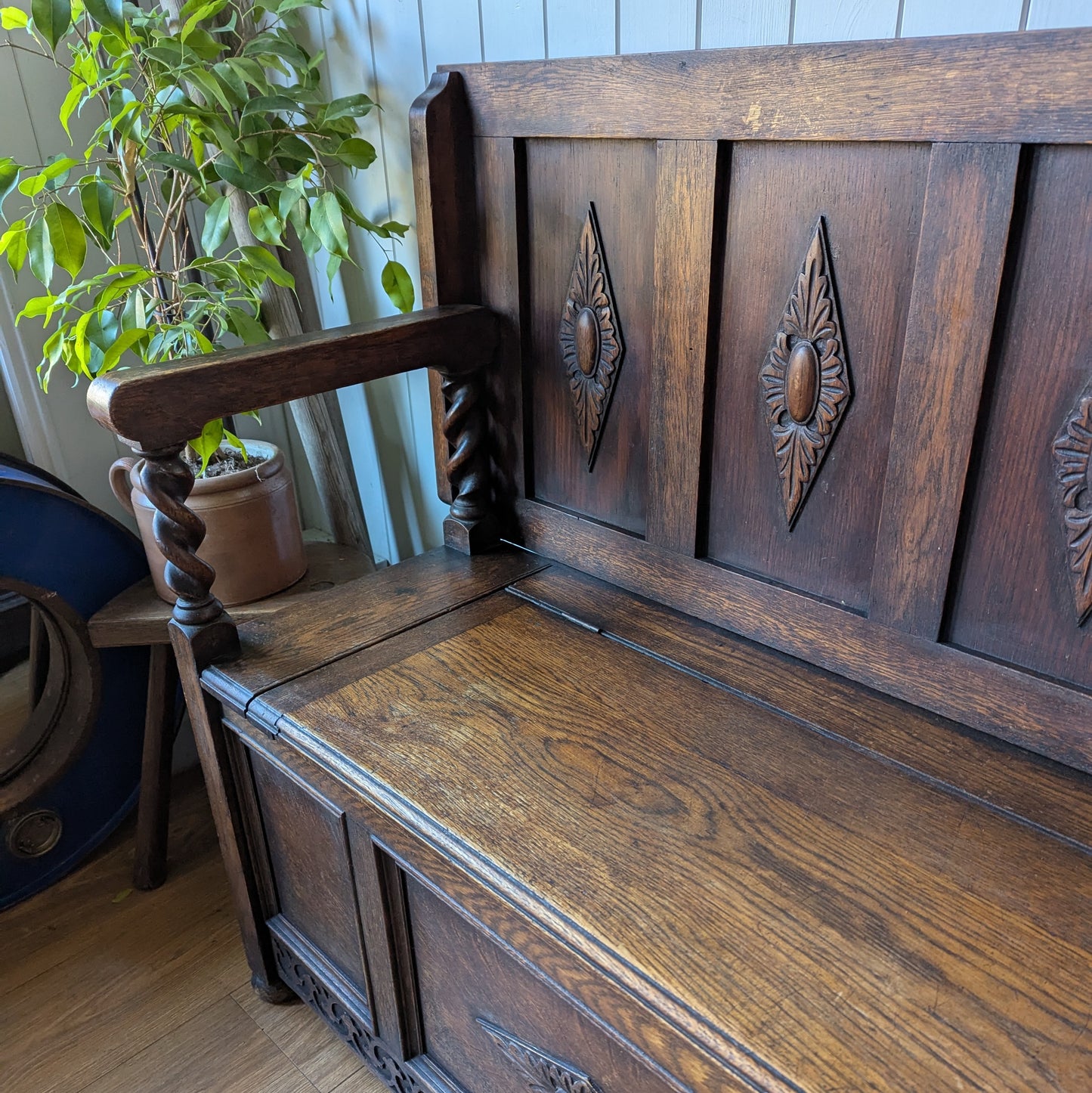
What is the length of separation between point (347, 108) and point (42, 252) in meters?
0.46

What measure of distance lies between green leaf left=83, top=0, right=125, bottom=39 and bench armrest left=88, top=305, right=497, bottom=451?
1.60 feet

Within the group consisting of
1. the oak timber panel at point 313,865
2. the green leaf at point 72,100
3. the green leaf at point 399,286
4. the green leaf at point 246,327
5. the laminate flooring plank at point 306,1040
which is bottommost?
the laminate flooring plank at point 306,1040

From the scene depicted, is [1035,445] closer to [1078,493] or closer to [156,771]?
[1078,493]

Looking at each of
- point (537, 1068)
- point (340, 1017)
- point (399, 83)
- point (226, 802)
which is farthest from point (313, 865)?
point (399, 83)

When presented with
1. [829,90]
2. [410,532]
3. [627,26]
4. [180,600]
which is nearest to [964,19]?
[829,90]

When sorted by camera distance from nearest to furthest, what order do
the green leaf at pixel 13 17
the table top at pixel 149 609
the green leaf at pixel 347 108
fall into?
the green leaf at pixel 13 17, the green leaf at pixel 347 108, the table top at pixel 149 609

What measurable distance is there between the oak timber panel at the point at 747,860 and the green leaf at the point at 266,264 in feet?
1.79

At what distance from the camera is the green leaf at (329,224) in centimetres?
118

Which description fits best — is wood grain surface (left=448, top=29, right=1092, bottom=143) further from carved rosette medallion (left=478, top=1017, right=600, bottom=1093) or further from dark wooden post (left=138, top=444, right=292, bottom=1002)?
carved rosette medallion (left=478, top=1017, right=600, bottom=1093)

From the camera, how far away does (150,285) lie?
5.08ft

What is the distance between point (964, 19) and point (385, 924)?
106cm

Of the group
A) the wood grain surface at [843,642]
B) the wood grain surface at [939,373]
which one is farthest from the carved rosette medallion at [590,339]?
the wood grain surface at [939,373]

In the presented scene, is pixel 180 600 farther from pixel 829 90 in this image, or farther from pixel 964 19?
pixel 964 19

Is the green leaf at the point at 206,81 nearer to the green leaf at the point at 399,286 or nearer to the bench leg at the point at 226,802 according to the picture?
the green leaf at the point at 399,286
